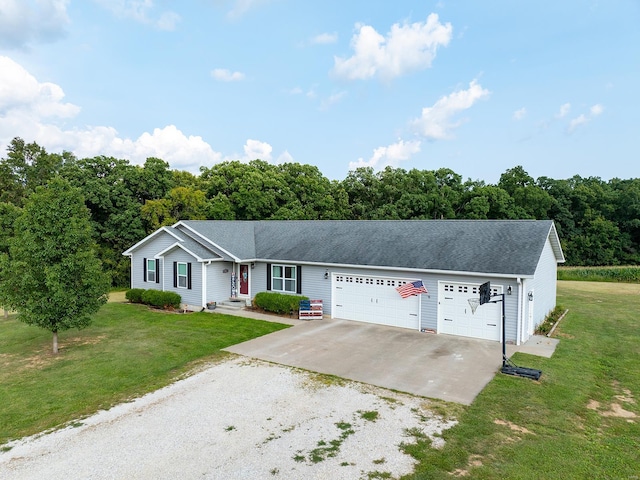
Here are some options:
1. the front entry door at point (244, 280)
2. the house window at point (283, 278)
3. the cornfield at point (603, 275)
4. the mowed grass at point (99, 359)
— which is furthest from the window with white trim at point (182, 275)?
the cornfield at point (603, 275)

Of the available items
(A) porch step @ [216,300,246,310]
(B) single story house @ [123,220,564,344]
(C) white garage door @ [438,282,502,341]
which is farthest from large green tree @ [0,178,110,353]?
(C) white garage door @ [438,282,502,341]

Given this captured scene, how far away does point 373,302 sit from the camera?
16.2 metres

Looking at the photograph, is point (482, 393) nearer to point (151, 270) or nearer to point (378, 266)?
point (378, 266)

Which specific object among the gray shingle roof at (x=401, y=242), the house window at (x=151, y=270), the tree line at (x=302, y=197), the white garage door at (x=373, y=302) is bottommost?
the white garage door at (x=373, y=302)

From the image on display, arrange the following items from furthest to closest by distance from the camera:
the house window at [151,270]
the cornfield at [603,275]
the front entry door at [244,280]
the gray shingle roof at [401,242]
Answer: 1. the cornfield at [603,275]
2. the house window at [151,270]
3. the front entry door at [244,280]
4. the gray shingle roof at [401,242]

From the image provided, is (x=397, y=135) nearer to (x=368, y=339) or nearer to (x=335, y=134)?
(x=335, y=134)

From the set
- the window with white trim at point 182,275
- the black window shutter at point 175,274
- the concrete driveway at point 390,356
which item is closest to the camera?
the concrete driveway at point 390,356

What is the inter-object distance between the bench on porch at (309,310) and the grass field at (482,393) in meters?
1.47

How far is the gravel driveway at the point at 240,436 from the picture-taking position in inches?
239

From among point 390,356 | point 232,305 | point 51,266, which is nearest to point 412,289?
point 390,356

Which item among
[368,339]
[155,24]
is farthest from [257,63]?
[368,339]

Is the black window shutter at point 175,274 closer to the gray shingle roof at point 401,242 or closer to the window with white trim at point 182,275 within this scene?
the window with white trim at point 182,275

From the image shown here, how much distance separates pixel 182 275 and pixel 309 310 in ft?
24.0

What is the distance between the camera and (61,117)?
22672 mm
